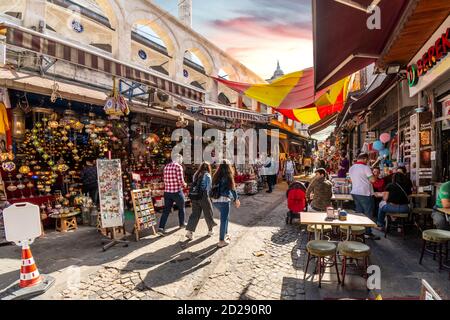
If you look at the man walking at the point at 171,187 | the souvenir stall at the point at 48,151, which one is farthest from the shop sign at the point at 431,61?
the souvenir stall at the point at 48,151

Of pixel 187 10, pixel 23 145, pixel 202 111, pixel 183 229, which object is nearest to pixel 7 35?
pixel 23 145

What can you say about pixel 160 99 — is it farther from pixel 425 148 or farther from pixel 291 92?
pixel 425 148

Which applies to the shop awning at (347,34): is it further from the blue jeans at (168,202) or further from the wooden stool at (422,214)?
the blue jeans at (168,202)

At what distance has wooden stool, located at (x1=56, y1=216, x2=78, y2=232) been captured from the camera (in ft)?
23.0

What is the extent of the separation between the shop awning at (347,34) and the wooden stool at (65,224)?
22.9 ft

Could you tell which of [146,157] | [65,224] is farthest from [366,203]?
[146,157]

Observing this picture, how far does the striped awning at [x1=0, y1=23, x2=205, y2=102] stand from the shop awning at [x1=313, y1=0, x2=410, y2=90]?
156 inches

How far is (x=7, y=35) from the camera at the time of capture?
443 cm

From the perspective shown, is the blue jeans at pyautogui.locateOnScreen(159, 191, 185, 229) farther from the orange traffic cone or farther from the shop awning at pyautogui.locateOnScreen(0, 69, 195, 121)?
the shop awning at pyautogui.locateOnScreen(0, 69, 195, 121)

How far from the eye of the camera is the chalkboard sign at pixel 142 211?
20.8 feet

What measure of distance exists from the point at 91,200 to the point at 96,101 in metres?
2.84

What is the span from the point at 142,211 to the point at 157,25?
9.64m

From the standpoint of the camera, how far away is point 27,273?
402 cm
